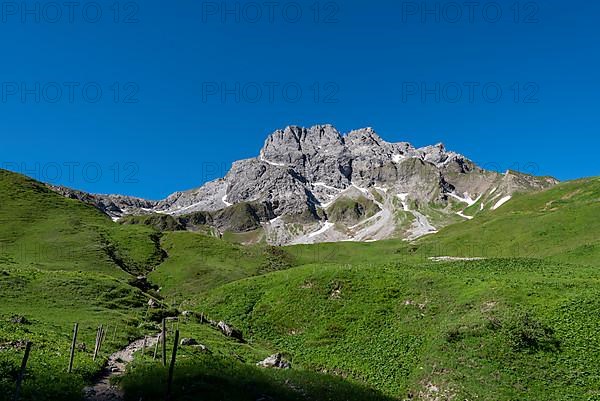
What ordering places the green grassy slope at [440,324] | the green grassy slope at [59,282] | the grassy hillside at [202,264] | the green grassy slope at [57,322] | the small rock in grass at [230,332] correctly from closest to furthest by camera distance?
the green grassy slope at [57,322]
the green grassy slope at [59,282]
the green grassy slope at [440,324]
the small rock in grass at [230,332]
the grassy hillside at [202,264]

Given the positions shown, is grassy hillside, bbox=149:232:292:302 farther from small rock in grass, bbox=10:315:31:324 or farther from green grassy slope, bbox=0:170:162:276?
small rock in grass, bbox=10:315:31:324

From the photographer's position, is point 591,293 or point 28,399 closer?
point 28,399

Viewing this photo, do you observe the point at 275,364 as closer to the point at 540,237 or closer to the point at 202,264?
the point at 202,264

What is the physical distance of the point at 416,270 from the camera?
206ft

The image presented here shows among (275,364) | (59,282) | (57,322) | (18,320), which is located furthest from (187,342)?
(59,282)

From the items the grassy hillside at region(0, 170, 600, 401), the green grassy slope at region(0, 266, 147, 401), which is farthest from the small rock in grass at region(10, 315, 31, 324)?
the grassy hillside at region(0, 170, 600, 401)

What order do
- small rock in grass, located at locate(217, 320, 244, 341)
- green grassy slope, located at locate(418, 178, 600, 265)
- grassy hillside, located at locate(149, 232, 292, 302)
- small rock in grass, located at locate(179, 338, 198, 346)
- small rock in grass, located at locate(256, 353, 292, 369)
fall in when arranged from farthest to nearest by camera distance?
grassy hillside, located at locate(149, 232, 292, 302) → green grassy slope, located at locate(418, 178, 600, 265) → small rock in grass, located at locate(217, 320, 244, 341) → small rock in grass, located at locate(179, 338, 198, 346) → small rock in grass, located at locate(256, 353, 292, 369)

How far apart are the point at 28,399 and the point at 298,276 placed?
47194 mm

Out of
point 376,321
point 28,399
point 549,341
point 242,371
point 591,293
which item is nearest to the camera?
point 28,399

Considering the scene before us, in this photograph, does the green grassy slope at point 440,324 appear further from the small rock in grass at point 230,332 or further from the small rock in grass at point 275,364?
the small rock in grass at point 275,364

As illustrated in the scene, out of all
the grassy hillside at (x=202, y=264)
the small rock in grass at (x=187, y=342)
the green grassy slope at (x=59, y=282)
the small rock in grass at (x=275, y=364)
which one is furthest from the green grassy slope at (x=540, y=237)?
the green grassy slope at (x=59, y=282)

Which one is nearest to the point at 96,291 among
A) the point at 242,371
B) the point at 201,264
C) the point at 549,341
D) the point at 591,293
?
the point at 242,371

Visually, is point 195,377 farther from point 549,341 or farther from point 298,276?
point 298,276

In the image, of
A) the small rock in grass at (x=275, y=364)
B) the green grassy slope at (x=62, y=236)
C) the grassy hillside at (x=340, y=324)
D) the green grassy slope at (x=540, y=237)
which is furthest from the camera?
the green grassy slope at (x=62, y=236)
